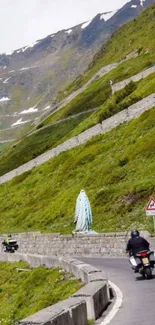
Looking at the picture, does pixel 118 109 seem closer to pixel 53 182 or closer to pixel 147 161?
pixel 53 182

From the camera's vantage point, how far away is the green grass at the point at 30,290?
2100cm

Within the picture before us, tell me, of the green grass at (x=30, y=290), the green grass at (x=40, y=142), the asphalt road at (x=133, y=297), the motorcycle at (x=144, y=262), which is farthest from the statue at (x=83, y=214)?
the green grass at (x=40, y=142)

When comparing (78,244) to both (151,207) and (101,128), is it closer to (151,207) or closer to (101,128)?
(151,207)

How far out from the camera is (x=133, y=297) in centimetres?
1725

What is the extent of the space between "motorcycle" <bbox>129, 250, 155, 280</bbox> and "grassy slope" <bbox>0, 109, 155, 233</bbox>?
1660 cm

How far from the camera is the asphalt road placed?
13352 millimetres

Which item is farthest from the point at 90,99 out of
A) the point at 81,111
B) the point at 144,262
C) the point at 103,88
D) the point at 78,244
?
the point at 144,262

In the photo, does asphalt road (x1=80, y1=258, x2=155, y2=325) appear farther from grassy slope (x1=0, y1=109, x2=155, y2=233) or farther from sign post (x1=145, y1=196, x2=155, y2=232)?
grassy slope (x1=0, y1=109, x2=155, y2=233)

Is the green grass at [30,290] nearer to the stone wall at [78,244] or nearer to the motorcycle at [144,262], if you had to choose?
the motorcycle at [144,262]

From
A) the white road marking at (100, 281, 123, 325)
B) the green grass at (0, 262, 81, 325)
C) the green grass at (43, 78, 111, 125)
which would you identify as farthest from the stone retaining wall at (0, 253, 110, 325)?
the green grass at (43, 78, 111, 125)

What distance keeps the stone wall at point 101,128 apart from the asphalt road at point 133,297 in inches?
2209

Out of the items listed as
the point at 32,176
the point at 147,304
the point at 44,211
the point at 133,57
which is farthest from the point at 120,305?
the point at 133,57

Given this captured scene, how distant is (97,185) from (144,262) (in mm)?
43230

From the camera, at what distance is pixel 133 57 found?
547 feet
